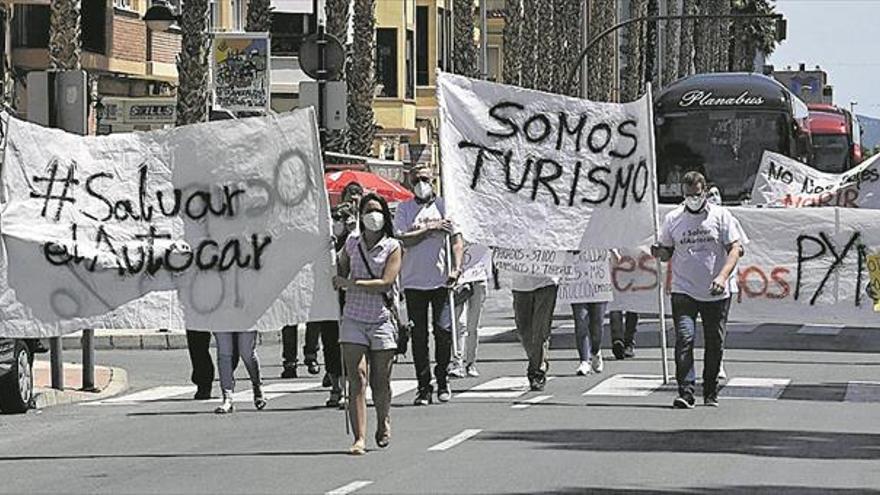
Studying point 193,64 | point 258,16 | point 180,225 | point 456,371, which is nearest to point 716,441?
point 180,225

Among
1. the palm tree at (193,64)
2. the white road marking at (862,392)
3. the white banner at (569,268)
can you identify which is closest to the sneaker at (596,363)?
the white banner at (569,268)

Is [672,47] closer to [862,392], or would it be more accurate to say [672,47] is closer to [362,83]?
[362,83]

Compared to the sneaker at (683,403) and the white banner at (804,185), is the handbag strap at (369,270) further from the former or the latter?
the white banner at (804,185)

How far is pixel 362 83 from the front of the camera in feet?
163

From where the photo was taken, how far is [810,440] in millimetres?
15320

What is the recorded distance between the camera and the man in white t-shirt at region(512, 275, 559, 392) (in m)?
19.4

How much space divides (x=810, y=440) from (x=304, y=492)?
4.50 metres

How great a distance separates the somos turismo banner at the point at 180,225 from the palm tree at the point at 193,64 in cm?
2011

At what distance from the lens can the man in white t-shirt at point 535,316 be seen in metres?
19.4

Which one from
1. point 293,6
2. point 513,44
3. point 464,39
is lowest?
point 464,39

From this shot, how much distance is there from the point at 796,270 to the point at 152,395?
6.50 m

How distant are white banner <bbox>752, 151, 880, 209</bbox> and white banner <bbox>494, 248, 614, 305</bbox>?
757 centimetres

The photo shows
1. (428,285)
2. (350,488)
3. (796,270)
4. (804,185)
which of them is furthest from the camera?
(804,185)

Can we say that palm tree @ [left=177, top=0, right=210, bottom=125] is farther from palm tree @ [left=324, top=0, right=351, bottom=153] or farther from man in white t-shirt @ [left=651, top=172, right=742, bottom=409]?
man in white t-shirt @ [left=651, top=172, right=742, bottom=409]
